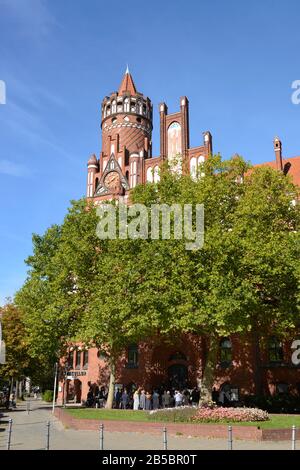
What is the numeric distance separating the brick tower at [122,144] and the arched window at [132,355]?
1261cm

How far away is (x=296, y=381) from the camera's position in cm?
3334

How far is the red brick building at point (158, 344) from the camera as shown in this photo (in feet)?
112

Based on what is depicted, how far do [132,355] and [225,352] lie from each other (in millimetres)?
7620

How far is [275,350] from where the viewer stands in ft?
115

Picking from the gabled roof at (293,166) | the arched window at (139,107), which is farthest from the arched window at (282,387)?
the arched window at (139,107)

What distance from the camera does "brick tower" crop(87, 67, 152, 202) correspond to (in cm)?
4159

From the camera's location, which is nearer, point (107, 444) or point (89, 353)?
point (107, 444)

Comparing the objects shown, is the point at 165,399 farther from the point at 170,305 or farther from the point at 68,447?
the point at 68,447

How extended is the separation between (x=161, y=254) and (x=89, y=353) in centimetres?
1938

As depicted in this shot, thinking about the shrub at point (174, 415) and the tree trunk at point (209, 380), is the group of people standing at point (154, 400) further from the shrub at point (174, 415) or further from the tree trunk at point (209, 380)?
the shrub at point (174, 415)

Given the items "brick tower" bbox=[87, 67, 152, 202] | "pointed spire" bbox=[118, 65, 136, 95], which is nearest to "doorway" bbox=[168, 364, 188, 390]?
"brick tower" bbox=[87, 67, 152, 202]

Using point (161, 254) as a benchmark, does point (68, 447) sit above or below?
below

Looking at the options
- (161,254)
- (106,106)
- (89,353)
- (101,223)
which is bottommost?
(89,353)
